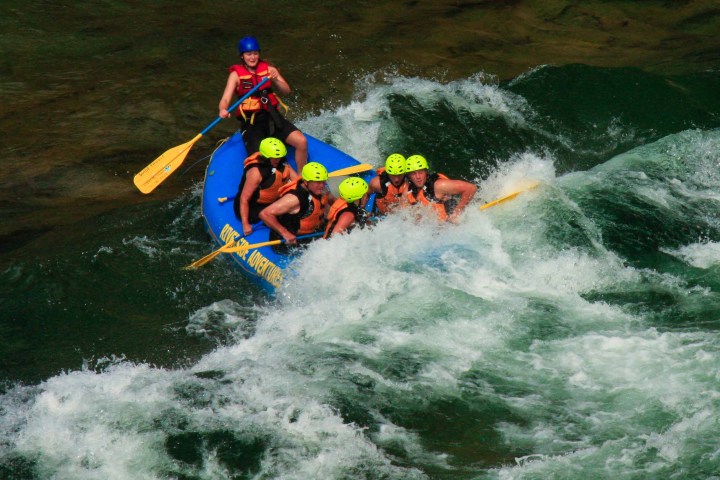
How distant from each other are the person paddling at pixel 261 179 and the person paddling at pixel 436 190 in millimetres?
1181

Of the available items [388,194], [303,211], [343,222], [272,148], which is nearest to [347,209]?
[343,222]

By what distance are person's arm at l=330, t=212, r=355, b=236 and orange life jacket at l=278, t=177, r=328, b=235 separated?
29 centimetres

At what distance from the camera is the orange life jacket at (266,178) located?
8023 millimetres

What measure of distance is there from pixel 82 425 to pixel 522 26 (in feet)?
32.8

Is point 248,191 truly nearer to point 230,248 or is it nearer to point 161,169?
point 230,248

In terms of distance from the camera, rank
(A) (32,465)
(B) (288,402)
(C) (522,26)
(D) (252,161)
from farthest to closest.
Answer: (C) (522,26), (D) (252,161), (B) (288,402), (A) (32,465)

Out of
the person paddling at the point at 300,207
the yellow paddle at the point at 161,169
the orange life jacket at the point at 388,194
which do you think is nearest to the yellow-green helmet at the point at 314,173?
the person paddling at the point at 300,207

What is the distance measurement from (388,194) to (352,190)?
1.64 feet

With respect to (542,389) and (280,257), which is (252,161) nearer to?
(280,257)

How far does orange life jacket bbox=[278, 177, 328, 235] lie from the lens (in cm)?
772

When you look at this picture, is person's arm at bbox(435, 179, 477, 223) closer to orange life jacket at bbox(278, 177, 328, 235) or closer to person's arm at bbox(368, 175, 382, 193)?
person's arm at bbox(368, 175, 382, 193)

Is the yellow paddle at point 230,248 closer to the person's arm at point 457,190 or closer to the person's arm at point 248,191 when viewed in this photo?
the person's arm at point 248,191

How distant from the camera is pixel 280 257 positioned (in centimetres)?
760

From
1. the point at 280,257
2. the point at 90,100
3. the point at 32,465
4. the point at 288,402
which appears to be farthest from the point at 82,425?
the point at 90,100
